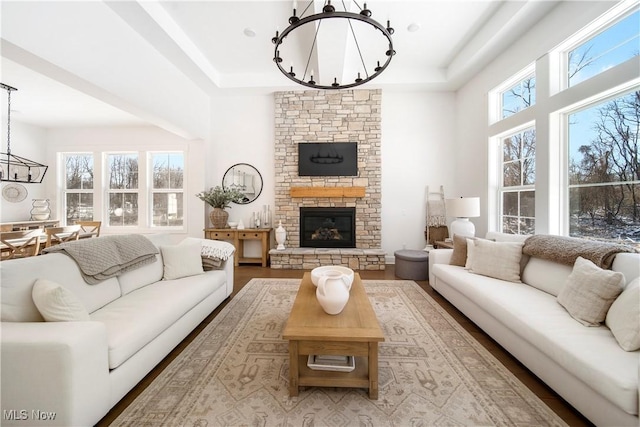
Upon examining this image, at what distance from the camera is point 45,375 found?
113 cm

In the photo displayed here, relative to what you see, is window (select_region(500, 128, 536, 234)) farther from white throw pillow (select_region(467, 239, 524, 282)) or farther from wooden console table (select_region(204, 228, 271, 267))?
wooden console table (select_region(204, 228, 271, 267))

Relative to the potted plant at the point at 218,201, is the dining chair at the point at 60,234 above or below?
below

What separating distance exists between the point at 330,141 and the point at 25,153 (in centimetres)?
654

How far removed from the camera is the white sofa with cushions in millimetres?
1207

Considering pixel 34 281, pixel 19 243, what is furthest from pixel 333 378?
pixel 19 243

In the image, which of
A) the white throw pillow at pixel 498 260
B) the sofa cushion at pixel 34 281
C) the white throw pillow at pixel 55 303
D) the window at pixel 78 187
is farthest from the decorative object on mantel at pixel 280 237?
the window at pixel 78 187

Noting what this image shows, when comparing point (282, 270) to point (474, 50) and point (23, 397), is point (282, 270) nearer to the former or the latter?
point (23, 397)

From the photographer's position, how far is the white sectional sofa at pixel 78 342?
1.13 m

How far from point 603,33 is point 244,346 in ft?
14.3

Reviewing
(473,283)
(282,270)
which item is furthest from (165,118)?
(473,283)

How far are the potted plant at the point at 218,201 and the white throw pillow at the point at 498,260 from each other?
13.1ft

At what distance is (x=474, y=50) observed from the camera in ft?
11.4

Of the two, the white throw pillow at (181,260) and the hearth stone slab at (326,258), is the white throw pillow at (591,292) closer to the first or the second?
the hearth stone slab at (326,258)

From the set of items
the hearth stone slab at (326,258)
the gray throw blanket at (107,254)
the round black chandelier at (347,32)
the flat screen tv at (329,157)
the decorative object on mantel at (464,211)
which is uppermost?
the round black chandelier at (347,32)
